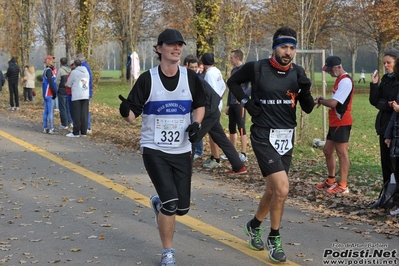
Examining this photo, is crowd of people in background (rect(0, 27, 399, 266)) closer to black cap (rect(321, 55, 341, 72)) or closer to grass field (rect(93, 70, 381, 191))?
black cap (rect(321, 55, 341, 72))

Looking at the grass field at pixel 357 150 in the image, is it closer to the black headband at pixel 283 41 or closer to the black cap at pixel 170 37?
the black headband at pixel 283 41

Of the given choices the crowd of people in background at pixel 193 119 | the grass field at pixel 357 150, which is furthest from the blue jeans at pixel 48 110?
the crowd of people in background at pixel 193 119

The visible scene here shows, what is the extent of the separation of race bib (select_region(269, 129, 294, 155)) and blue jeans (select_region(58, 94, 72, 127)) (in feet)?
44.9

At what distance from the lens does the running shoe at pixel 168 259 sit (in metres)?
6.25

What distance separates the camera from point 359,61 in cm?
11381

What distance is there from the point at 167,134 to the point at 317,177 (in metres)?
5.94

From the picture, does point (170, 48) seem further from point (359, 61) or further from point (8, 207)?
point (359, 61)

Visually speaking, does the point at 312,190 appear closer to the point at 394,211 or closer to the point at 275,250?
the point at 394,211

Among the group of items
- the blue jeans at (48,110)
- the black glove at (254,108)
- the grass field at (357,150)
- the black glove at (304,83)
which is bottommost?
the grass field at (357,150)

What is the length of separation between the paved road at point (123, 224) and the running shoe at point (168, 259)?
0.19 metres

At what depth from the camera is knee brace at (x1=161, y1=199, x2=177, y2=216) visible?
6.27 meters

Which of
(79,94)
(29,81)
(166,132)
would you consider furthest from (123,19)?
(166,132)

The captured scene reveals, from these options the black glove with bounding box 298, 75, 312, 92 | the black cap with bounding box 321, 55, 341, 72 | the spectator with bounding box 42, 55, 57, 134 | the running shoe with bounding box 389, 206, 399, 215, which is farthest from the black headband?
the spectator with bounding box 42, 55, 57, 134

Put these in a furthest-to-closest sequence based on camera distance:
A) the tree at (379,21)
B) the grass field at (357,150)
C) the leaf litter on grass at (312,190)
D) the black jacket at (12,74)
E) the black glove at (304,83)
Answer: the tree at (379,21)
the black jacket at (12,74)
the grass field at (357,150)
the leaf litter on grass at (312,190)
the black glove at (304,83)
